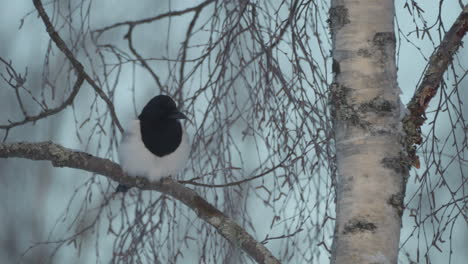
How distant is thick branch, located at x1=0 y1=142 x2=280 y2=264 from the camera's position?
6.48 feet

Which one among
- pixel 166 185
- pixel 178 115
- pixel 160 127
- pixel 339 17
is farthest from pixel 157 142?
pixel 339 17

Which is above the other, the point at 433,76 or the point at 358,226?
the point at 433,76

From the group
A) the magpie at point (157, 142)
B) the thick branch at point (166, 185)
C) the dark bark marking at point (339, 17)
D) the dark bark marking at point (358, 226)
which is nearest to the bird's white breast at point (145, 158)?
the magpie at point (157, 142)

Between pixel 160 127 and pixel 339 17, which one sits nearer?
pixel 339 17

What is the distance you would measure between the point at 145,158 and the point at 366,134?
1.45 meters

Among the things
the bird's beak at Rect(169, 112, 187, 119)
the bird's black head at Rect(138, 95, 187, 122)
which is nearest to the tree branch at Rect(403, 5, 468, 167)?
the bird's beak at Rect(169, 112, 187, 119)

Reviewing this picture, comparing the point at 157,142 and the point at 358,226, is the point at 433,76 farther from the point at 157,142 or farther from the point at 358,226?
the point at 157,142

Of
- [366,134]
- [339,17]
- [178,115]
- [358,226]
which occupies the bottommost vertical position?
[358,226]

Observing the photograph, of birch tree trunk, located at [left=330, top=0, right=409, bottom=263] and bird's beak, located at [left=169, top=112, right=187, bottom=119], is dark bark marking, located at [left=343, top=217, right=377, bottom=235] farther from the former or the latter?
bird's beak, located at [left=169, top=112, right=187, bottom=119]

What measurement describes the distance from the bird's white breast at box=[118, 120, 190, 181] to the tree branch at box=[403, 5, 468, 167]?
1.20 meters

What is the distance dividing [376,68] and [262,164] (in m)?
0.74

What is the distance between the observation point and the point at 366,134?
5.48 ft

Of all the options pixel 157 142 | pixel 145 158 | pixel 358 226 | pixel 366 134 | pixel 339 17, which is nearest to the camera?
pixel 358 226

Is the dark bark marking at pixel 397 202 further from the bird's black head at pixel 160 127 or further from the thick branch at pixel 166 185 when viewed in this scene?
the bird's black head at pixel 160 127
